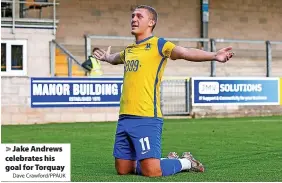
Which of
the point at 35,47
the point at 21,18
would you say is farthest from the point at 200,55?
the point at 21,18

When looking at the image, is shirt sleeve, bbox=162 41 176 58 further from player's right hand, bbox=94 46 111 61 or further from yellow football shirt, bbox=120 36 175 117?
player's right hand, bbox=94 46 111 61

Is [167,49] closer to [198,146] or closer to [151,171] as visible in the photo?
[151,171]

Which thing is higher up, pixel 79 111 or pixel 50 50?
pixel 50 50

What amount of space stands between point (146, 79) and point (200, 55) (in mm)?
815

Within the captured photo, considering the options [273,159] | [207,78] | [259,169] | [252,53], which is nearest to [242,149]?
[273,159]

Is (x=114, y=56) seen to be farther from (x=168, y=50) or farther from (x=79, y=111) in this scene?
(x=79, y=111)

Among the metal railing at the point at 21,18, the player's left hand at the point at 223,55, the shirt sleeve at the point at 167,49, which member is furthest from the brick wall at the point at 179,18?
the player's left hand at the point at 223,55

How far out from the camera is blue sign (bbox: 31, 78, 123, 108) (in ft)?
82.7

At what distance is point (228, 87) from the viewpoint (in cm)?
2817

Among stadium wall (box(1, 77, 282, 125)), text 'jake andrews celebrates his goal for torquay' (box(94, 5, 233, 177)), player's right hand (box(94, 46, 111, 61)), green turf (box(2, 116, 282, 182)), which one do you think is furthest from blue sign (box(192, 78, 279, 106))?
text 'jake andrews celebrates his goal for torquay' (box(94, 5, 233, 177))

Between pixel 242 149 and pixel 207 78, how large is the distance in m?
12.8

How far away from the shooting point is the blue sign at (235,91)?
27891 millimetres

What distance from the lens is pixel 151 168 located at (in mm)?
10516

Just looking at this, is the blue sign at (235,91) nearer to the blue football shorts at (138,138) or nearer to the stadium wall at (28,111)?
the stadium wall at (28,111)
